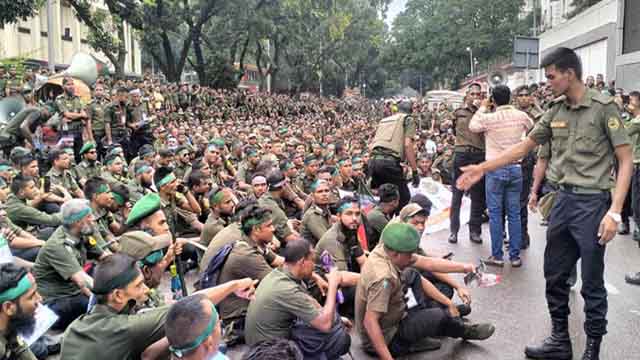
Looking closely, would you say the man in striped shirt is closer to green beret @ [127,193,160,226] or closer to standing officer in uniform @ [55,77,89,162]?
green beret @ [127,193,160,226]

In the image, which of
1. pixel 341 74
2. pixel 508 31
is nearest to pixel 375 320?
pixel 508 31

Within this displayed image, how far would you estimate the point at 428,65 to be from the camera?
53500 millimetres

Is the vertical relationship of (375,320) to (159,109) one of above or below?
below

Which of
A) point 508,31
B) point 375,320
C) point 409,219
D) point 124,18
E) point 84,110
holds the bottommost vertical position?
point 375,320

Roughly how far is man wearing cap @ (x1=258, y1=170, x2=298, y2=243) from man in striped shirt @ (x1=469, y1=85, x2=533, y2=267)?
2066mm

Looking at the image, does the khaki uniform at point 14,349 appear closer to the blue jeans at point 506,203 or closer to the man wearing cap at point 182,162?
the blue jeans at point 506,203

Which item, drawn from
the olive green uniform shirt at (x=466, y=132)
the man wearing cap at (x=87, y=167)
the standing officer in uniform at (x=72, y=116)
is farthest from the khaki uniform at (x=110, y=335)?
the standing officer in uniform at (x=72, y=116)

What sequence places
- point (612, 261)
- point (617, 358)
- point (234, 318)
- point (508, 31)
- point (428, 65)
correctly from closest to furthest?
point (617, 358) < point (234, 318) < point (612, 261) < point (508, 31) < point (428, 65)

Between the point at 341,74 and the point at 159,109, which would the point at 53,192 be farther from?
the point at 341,74

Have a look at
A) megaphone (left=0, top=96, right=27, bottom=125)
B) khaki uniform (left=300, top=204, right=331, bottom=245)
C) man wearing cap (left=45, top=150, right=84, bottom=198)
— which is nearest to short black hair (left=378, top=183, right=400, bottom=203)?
khaki uniform (left=300, top=204, right=331, bottom=245)

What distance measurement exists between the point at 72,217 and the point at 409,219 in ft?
8.72

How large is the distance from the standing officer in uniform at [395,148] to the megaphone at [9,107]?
686cm

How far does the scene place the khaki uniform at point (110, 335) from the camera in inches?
119

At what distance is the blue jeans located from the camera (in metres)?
6.25
